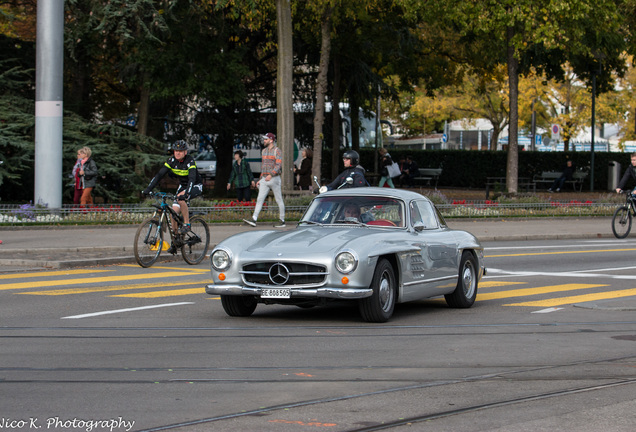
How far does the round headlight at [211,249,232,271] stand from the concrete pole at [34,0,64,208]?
14.0 metres

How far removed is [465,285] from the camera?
12125 millimetres

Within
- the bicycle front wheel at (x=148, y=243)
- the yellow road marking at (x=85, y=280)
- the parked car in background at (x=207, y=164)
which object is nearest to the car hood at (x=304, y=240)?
the yellow road marking at (x=85, y=280)

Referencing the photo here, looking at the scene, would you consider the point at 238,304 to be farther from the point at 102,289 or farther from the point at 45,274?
the point at 45,274

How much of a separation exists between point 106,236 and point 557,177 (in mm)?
31418

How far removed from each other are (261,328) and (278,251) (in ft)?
2.59

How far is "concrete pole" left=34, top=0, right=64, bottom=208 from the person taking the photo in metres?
23.5

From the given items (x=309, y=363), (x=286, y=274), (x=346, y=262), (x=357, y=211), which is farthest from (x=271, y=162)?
(x=309, y=363)

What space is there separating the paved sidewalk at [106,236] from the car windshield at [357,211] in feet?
19.8

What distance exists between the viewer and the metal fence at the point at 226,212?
22.5 m

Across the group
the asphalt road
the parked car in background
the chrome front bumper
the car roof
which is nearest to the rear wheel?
the asphalt road

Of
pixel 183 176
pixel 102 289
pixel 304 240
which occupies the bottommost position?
pixel 102 289

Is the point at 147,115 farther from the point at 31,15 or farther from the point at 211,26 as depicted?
the point at 31,15

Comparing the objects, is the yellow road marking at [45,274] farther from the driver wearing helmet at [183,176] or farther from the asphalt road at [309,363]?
the driver wearing helmet at [183,176]

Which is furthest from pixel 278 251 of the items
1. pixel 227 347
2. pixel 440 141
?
pixel 440 141
